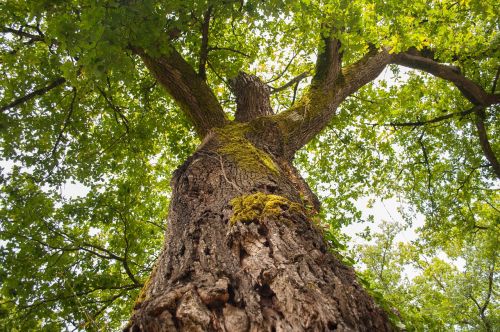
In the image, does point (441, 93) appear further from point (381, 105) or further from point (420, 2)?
point (420, 2)

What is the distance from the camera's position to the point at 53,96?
22.7 ft

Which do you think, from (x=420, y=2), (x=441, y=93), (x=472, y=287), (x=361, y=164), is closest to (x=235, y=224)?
(x=420, y=2)

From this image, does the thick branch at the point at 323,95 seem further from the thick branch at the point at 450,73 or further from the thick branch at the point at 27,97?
the thick branch at the point at 27,97

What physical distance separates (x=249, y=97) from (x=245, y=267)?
4822 millimetres

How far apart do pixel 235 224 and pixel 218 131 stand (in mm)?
2474

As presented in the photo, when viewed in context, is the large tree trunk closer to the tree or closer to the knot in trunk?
the tree

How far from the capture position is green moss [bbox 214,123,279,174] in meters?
3.86

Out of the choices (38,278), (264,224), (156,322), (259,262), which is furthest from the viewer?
(38,278)

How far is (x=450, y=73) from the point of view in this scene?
7891 millimetres

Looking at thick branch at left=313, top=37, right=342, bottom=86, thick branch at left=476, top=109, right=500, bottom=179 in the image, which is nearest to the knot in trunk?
thick branch at left=313, top=37, right=342, bottom=86

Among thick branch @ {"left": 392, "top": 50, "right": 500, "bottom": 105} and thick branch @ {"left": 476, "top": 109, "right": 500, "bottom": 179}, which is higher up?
thick branch @ {"left": 392, "top": 50, "right": 500, "bottom": 105}

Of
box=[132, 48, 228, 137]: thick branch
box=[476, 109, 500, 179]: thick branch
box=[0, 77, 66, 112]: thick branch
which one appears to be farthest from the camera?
box=[476, 109, 500, 179]: thick branch

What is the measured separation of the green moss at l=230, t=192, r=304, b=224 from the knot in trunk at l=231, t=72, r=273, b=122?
3.15 metres

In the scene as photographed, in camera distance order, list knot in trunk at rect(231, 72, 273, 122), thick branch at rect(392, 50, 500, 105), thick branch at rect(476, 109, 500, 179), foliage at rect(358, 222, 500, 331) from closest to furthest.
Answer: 1. knot in trunk at rect(231, 72, 273, 122)
2. thick branch at rect(392, 50, 500, 105)
3. thick branch at rect(476, 109, 500, 179)
4. foliage at rect(358, 222, 500, 331)
